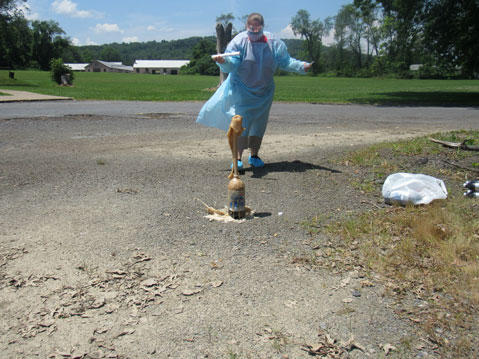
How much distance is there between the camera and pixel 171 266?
3.27 meters

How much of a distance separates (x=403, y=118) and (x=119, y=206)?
10.7 meters

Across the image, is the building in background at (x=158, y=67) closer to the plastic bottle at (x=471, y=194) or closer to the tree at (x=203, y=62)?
the tree at (x=203, y=62)

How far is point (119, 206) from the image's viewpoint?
180 inches

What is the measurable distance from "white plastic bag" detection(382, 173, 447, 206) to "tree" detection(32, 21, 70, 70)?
98362 millimetres

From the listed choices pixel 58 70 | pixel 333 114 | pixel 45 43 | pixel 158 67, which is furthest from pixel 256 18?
pixel 158 67

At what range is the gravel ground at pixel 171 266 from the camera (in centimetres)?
245

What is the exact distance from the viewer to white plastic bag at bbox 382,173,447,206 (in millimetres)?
4586

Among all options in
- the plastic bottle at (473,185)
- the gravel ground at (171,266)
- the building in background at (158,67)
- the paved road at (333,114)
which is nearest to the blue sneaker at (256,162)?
the gravel ground at (171,266)

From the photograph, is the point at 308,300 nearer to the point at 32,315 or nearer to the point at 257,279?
the point at 257,279

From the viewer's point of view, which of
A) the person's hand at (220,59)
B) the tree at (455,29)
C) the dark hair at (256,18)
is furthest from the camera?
the tree at (455,29)

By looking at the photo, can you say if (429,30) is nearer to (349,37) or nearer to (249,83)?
(249,83)

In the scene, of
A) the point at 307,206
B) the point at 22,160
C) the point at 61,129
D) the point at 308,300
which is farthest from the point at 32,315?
the point at 61,129

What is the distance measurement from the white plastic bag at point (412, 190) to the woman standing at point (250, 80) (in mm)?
2095

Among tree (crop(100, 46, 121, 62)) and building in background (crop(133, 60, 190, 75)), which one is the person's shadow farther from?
tree (crop(100, 46, 121, 62))
